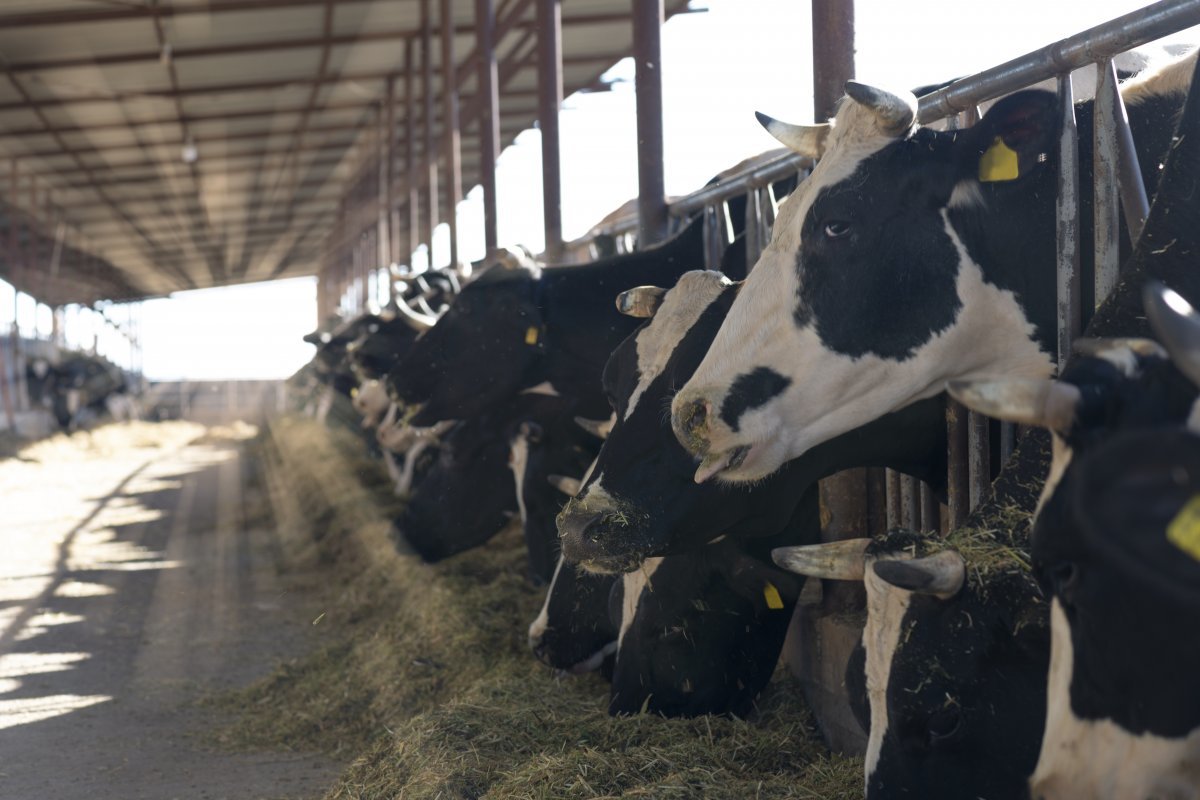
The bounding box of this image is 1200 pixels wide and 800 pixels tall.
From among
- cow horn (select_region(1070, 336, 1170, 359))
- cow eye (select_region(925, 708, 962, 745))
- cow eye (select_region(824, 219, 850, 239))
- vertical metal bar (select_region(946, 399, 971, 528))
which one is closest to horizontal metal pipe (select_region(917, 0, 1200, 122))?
cow eye (select_region(824, 219, 850, 239))

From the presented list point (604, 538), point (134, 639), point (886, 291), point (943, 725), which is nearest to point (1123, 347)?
point (943, 725)

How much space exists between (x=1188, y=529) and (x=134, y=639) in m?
6.72

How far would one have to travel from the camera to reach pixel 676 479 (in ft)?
12.0

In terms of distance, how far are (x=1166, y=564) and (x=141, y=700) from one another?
525 cm

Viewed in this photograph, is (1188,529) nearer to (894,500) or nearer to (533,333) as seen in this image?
(894,500)

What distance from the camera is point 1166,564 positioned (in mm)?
1719

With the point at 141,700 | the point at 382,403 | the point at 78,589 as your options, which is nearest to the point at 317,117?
the point at 382,403

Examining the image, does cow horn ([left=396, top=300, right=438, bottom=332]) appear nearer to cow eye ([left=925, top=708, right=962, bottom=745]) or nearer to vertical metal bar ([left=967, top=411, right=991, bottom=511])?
vertical metal bar ([left=967, top=411, right=991, bottom=511])

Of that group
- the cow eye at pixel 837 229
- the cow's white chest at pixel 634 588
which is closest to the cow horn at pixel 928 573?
the cow eye at pixel 837 229

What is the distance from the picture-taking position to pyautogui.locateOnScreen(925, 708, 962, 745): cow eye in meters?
2.55

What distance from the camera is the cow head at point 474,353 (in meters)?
6.18

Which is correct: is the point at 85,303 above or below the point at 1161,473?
above

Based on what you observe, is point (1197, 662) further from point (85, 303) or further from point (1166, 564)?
point (85, 303)

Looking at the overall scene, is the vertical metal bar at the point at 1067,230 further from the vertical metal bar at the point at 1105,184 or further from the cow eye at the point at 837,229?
the cow eye at the point at 837,229
